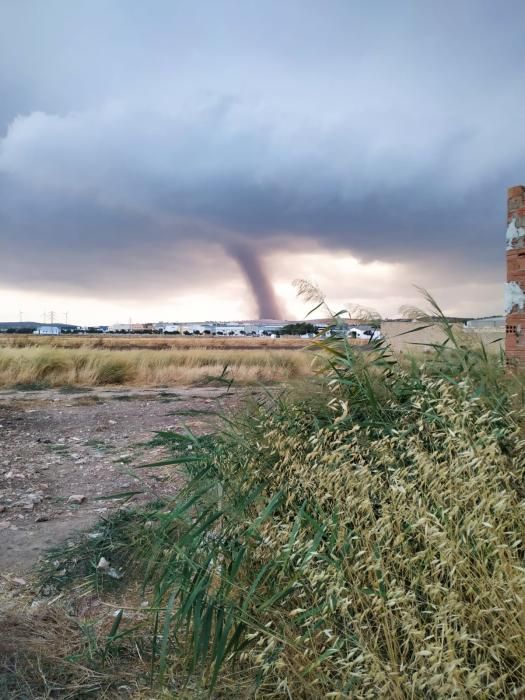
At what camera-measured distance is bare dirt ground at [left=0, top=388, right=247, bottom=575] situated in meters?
4.18

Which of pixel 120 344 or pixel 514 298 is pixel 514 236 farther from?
pixel 120 344

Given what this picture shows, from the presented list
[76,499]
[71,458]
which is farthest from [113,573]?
[71,458]

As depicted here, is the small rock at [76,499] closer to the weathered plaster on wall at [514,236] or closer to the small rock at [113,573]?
the small rock at [113,573]

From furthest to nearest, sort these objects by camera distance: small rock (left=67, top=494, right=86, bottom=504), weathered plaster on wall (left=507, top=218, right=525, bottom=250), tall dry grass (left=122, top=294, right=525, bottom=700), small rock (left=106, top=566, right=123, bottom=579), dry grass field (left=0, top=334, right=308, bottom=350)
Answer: dry grass field (left=0, top=334, right=308, bottom=350) → small rock (left=67, top=494, right=86, bottom=504) → weathered plaster on wall (left=507, top=218, right=525, bottom=250) → small rock (left=106, top=566, right=123, bottom=579) → tall dry grass (left=122, top=294, right=525, bottom=700)

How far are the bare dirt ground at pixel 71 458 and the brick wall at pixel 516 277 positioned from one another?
7.86 ft

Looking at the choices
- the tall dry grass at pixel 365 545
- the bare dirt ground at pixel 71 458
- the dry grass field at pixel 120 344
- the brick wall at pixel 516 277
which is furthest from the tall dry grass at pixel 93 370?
the tall dry grass at pixel 365 545

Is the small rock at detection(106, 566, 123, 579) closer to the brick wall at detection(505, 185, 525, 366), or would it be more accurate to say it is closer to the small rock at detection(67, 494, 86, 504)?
the small rock at detection(67, 494, 86, 504)

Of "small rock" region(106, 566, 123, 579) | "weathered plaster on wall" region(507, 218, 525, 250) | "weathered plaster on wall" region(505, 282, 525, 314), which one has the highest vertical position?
"weathered plaster on wall" region(507, 218, 525, 250)

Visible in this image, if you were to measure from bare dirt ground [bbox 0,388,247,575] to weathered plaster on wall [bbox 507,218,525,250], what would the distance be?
8.61ft

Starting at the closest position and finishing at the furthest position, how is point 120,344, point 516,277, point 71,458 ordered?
point 516,277, point 71,458, point 120,344

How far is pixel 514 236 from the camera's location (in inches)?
174

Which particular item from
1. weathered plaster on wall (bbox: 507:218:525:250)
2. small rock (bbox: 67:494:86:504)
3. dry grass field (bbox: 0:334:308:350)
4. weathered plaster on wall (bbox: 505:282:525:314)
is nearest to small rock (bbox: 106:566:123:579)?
small rock (bbox: 67:494:86:504)

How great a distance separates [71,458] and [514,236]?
5833mm

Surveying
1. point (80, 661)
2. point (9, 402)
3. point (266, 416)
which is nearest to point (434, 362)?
point (266, 416)
